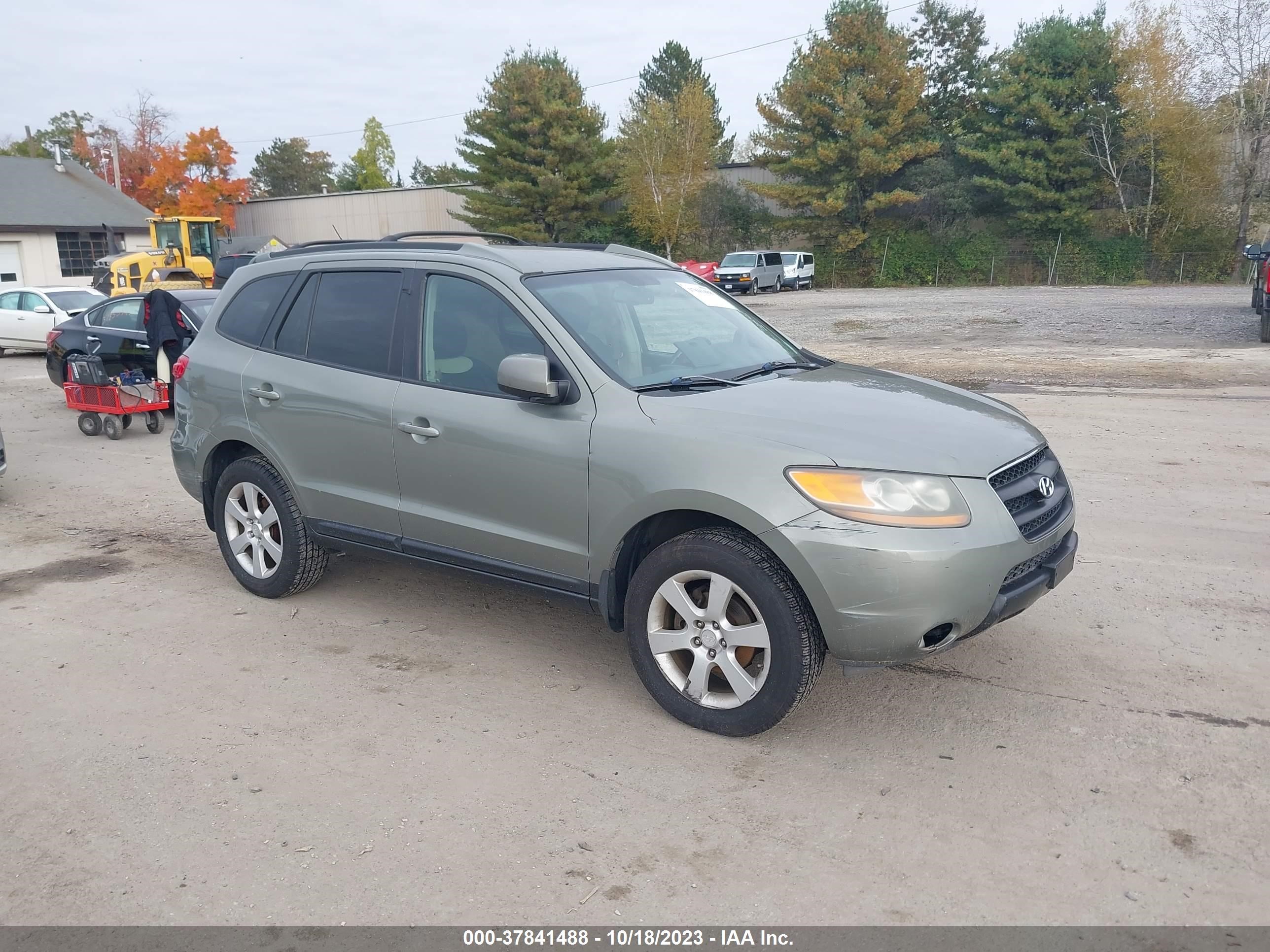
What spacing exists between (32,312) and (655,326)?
68.7 ft

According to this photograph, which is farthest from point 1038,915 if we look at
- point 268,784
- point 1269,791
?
point 268,784

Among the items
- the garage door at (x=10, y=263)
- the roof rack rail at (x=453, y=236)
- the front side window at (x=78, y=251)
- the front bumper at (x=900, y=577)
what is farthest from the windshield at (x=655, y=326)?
the front side window at (x=78, y=251)

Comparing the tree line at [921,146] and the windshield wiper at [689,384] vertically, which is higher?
the tree line at [921,146]

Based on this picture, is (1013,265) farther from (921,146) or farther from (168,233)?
(168,233)

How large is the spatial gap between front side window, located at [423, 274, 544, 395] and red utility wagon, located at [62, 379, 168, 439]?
808 cm

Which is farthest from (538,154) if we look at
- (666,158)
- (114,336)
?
(114,336)

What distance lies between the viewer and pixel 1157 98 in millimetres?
42031

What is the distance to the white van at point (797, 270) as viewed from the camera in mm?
44281

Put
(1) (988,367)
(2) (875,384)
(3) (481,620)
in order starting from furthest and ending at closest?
(1) (988,367) → (3) (481,620) → (2) (875,384)

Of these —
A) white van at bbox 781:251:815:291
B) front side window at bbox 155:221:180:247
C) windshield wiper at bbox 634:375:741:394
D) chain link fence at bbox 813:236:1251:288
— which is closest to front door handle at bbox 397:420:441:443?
windshield wiper at bbox 634:375:741:394

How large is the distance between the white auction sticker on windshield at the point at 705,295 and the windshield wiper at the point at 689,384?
0.95m

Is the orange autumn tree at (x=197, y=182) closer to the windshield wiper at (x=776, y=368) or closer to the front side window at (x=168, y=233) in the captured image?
the front side window at (x=168, y=233)

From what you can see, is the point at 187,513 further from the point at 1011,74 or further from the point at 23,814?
the point at 1011,74

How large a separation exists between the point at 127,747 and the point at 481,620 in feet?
6.11
